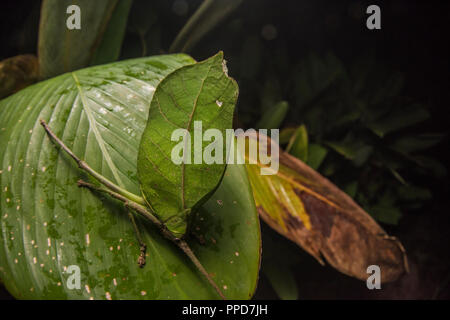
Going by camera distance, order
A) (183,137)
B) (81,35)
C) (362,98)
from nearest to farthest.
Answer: (183,137), (81,35), (362,98)

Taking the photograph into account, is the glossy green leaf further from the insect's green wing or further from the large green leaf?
the insect's green wing

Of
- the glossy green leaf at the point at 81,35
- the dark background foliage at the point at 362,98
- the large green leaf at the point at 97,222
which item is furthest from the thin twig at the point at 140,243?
the dark background foliage at the point at 362,98

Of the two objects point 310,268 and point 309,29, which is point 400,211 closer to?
point 310,268

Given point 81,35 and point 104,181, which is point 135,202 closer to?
point 104,181

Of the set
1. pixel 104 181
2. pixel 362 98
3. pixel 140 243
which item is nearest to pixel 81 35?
pixel 104 181

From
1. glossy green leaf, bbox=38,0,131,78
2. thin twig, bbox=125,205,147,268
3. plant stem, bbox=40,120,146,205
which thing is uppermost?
glossy green leaf, bbox=38,0,131,78

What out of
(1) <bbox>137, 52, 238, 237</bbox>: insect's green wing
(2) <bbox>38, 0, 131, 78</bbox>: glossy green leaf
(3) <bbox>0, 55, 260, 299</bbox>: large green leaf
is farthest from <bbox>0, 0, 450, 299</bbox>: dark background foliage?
(1) <bbox>137, 52, 238, 237</bbox>: insect's green wing
